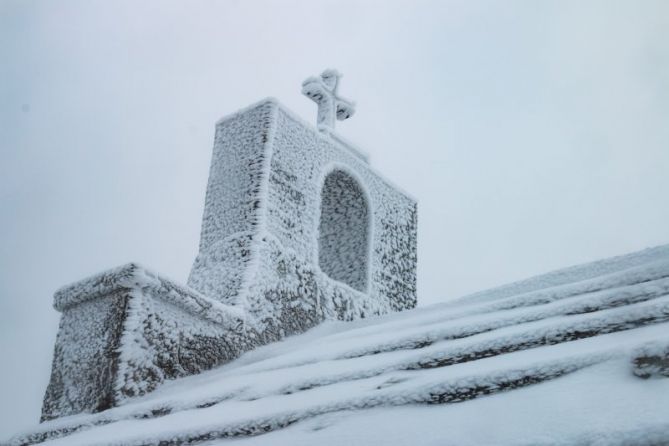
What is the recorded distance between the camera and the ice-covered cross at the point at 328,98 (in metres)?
5.83

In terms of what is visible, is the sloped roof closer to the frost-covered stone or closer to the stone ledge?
the frost-covered stone

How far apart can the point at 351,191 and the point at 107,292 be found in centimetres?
259

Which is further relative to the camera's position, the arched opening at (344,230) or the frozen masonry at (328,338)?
the arched opening at (344,230)

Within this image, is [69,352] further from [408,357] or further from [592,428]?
[592,428]

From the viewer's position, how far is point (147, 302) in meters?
Result: 3.34

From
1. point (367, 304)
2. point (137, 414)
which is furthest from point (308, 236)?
point (137, 414)

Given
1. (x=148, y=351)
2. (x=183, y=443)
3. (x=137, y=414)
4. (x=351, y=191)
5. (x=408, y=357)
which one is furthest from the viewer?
(x=351, y=191)

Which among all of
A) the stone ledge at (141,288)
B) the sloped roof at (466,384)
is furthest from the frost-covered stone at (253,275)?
the sloped roof at (466,384)

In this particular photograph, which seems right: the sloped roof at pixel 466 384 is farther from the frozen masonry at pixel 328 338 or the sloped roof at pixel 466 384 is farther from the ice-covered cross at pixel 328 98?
the ice-covered cross at pixel 328 98

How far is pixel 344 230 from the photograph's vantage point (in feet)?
18.4

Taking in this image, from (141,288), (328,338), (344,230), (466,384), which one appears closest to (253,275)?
(328,338)

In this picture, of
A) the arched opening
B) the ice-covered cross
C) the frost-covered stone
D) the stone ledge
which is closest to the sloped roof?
the frost-covered stone

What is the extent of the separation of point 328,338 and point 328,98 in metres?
2.81

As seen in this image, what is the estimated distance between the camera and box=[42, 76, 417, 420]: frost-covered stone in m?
A: 3.29
